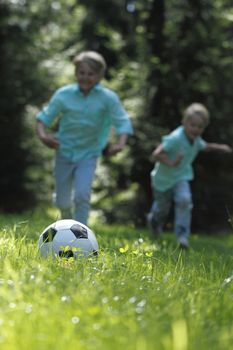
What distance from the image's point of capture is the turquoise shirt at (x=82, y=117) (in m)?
6.73

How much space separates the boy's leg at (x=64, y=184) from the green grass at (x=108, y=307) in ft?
11.1

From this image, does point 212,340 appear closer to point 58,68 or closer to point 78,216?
point 78,216

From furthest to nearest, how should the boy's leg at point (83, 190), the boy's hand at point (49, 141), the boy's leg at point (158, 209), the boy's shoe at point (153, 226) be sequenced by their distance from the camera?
the boy's shoe at point (153, 226)
the boy's leg at point (158, 209)
the boy's leg at point (83, 190)
the boy's hand at point (49, 141)

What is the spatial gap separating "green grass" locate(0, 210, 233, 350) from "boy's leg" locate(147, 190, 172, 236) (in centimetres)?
395

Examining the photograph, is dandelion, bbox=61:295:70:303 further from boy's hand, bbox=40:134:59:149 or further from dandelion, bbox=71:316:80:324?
boy's hand, bbox=40:134:59:149

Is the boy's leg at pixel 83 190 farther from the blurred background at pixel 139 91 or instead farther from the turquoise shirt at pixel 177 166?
the blurred background at pixel 139 91

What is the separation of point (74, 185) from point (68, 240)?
283 centimetres

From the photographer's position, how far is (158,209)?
24.6 feet

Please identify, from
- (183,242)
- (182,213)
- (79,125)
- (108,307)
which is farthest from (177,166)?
(108,307)

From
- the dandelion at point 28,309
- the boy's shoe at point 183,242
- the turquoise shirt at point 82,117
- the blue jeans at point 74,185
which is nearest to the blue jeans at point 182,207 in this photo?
the boy's shoe at point 183,242

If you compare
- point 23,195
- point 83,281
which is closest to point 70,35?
point 23,195

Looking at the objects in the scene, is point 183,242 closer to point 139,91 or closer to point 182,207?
point 182,207

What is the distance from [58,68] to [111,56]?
4994 millimetres

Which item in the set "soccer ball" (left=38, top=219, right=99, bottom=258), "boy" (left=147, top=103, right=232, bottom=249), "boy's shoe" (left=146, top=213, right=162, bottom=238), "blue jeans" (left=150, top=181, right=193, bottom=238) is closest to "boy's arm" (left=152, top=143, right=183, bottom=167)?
"boy" (left=147, top=103, right=232, bottom=249)
